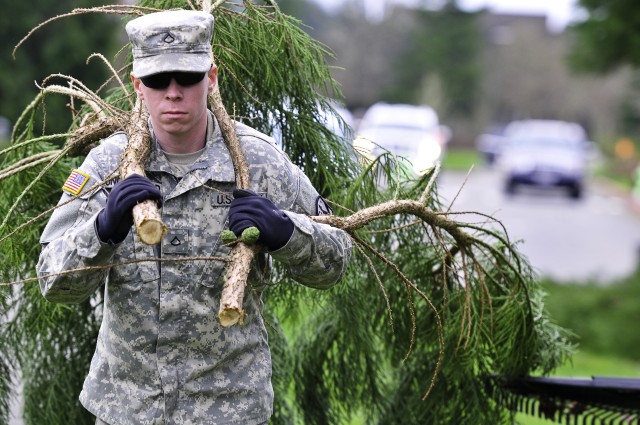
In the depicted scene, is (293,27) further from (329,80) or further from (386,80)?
(386,80)

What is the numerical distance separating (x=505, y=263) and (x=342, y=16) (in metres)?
50.7

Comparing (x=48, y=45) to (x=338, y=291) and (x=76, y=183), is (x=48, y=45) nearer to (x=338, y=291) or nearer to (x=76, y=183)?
(x=338, y=291)

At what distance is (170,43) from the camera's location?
2912mm

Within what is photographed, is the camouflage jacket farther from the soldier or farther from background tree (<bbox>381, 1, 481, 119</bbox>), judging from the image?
background tree (<bbox>381, 1, 481, 119</bbox>)

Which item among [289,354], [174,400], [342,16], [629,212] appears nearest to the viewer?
[174,400]

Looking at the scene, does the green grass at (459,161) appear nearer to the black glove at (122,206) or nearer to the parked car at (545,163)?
the parked car at (545,163)

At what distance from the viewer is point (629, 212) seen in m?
24.8

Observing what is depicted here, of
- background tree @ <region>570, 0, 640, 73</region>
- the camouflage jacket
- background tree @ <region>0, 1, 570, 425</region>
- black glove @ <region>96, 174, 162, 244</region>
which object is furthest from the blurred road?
black glove @ <region>96, 174, 162, 244</region>

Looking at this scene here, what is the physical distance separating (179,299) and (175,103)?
0.54m

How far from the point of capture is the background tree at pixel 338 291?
12.8ft

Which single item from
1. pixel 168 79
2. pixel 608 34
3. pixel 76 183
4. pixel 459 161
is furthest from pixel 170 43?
pixel 459 161

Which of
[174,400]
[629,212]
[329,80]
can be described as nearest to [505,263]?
[329,80]

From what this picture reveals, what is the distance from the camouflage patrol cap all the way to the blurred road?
7.84 m

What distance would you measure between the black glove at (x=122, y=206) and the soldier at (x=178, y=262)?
0.42ft
